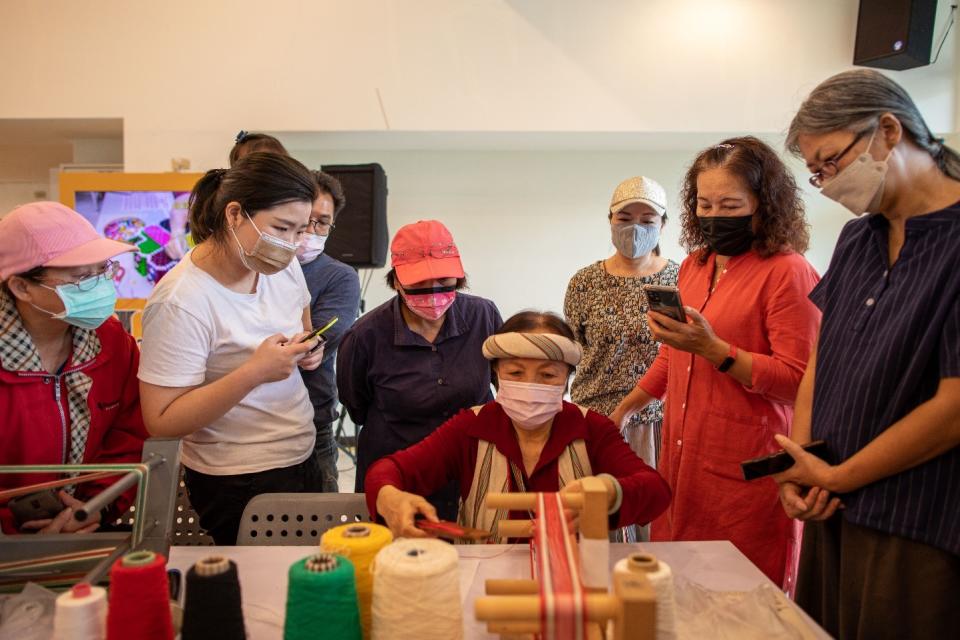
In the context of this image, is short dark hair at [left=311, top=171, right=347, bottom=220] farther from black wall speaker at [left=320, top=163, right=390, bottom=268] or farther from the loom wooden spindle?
the loom wooden spindle

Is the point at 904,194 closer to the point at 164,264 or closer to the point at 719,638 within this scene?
the point at 719,638

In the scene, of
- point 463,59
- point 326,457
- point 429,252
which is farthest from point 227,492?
point 463,59

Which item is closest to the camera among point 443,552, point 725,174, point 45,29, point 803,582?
point 443,552

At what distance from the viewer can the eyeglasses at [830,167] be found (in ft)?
4.52

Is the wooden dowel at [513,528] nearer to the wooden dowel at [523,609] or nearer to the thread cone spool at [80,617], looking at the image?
the wooden dowel at [523,609]

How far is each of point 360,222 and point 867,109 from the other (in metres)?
3.55

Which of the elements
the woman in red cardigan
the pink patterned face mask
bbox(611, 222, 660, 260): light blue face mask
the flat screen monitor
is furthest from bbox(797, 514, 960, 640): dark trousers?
the flat screen monitor

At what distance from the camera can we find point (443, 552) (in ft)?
3.24

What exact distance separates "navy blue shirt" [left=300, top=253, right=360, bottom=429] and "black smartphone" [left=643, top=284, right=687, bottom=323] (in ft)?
3.66

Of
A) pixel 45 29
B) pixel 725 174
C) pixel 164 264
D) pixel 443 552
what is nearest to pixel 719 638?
pixel 443 552

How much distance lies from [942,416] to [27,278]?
6.11ft

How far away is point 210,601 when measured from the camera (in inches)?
36.4

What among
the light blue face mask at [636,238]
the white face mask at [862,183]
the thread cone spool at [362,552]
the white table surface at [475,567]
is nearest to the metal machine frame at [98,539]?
the white table surface at [475,567]

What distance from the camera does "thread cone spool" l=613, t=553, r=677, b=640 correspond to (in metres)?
0.92
